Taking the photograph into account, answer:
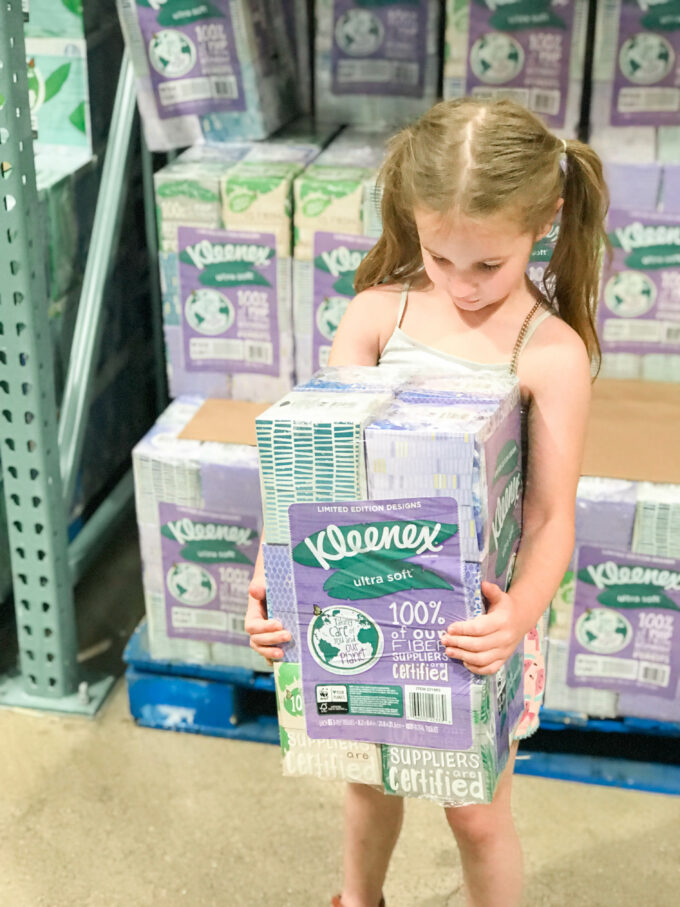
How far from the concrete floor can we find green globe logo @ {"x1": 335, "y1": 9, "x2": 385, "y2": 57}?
58.5 inches

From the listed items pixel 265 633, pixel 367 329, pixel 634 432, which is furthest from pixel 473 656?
pixel 634 432

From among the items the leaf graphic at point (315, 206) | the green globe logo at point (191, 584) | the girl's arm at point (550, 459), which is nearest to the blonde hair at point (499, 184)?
the girl's arm at point (550, 459)

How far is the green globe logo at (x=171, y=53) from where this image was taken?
234cm

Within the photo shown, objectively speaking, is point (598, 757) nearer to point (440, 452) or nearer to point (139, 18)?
point (440, 452)

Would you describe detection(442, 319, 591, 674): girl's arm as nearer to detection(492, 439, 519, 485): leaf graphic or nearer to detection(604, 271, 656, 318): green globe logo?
detection(492, 439, 519, 485): leaf graphic

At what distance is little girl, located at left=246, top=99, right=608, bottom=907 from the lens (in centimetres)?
129

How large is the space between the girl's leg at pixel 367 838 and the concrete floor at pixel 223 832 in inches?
10.2

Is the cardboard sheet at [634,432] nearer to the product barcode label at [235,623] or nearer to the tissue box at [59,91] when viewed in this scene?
the product barcode label at [235,623]

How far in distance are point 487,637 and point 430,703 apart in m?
0.10

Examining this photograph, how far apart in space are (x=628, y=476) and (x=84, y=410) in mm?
1222

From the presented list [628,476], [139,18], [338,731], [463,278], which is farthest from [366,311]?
[139,18]

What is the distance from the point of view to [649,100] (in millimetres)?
2264

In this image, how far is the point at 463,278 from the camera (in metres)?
1.33

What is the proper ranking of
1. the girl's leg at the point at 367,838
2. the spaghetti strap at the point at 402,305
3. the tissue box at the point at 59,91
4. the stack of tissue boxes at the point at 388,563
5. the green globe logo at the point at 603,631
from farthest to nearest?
the tissue box at the point at 59,91
the green globe logo at the point at 603,631
the girl's leg at the point at 367,838
the spaghetti strap at the point at 402,305
the stack of tissue boxes at the point at 388,563
